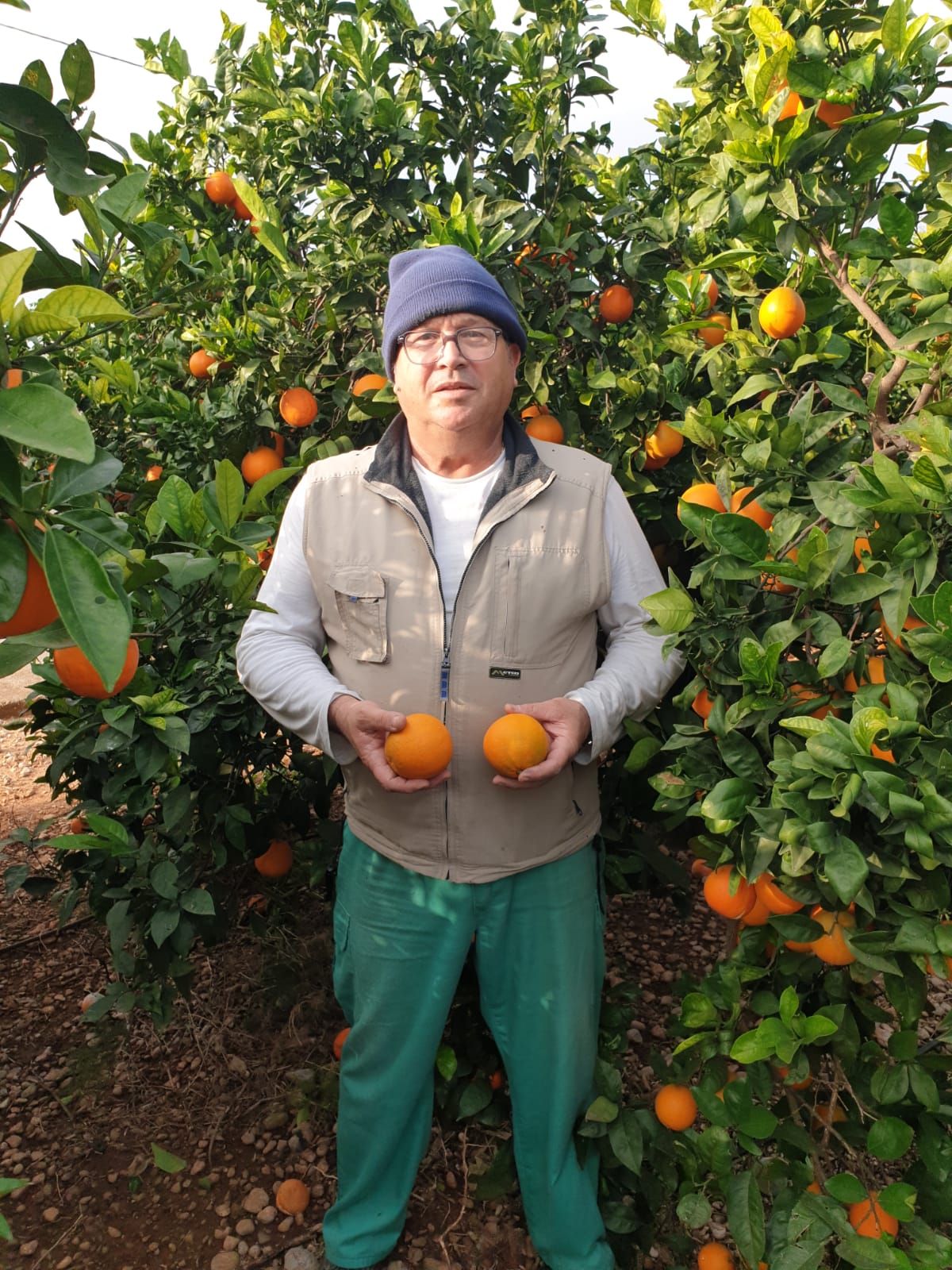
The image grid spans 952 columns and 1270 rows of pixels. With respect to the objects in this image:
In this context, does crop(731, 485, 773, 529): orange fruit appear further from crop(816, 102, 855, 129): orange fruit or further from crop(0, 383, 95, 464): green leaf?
crop(0, 383, 95, 464): green leaf

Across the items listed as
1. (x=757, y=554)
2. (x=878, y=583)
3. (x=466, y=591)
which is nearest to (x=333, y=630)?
(x=466, y=591)

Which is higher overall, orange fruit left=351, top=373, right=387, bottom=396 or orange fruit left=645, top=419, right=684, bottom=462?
orange fruit left=351, top=373, right=387, bottom=396

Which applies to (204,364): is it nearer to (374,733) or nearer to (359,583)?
(359,583)

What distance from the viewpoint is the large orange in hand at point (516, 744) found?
169 centimetres

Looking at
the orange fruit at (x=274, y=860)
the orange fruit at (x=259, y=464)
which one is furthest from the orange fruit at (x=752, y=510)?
the orange fruit at (x=274, y=860)

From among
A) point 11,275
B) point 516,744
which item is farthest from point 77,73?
point 516,744

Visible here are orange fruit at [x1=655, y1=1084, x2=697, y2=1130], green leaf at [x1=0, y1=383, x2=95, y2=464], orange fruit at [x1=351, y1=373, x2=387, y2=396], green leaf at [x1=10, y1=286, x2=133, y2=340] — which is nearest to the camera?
green leaf at [x1=0, y1=383, x2=95, y2=464]

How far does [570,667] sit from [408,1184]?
1.21m

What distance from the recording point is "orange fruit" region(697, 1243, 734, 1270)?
1829 mm

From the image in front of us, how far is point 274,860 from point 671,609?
62.1 inches

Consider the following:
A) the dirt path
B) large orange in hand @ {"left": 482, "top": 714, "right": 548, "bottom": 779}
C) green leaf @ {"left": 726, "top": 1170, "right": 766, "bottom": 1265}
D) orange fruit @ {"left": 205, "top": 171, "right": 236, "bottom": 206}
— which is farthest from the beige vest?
orange fruit @ {"left": 205, "top": 171, "right": 236, "bottom": 206}

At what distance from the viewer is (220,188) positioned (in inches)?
120

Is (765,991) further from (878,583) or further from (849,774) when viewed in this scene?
(878,583)

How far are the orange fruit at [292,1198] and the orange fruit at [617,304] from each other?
2.39 m
